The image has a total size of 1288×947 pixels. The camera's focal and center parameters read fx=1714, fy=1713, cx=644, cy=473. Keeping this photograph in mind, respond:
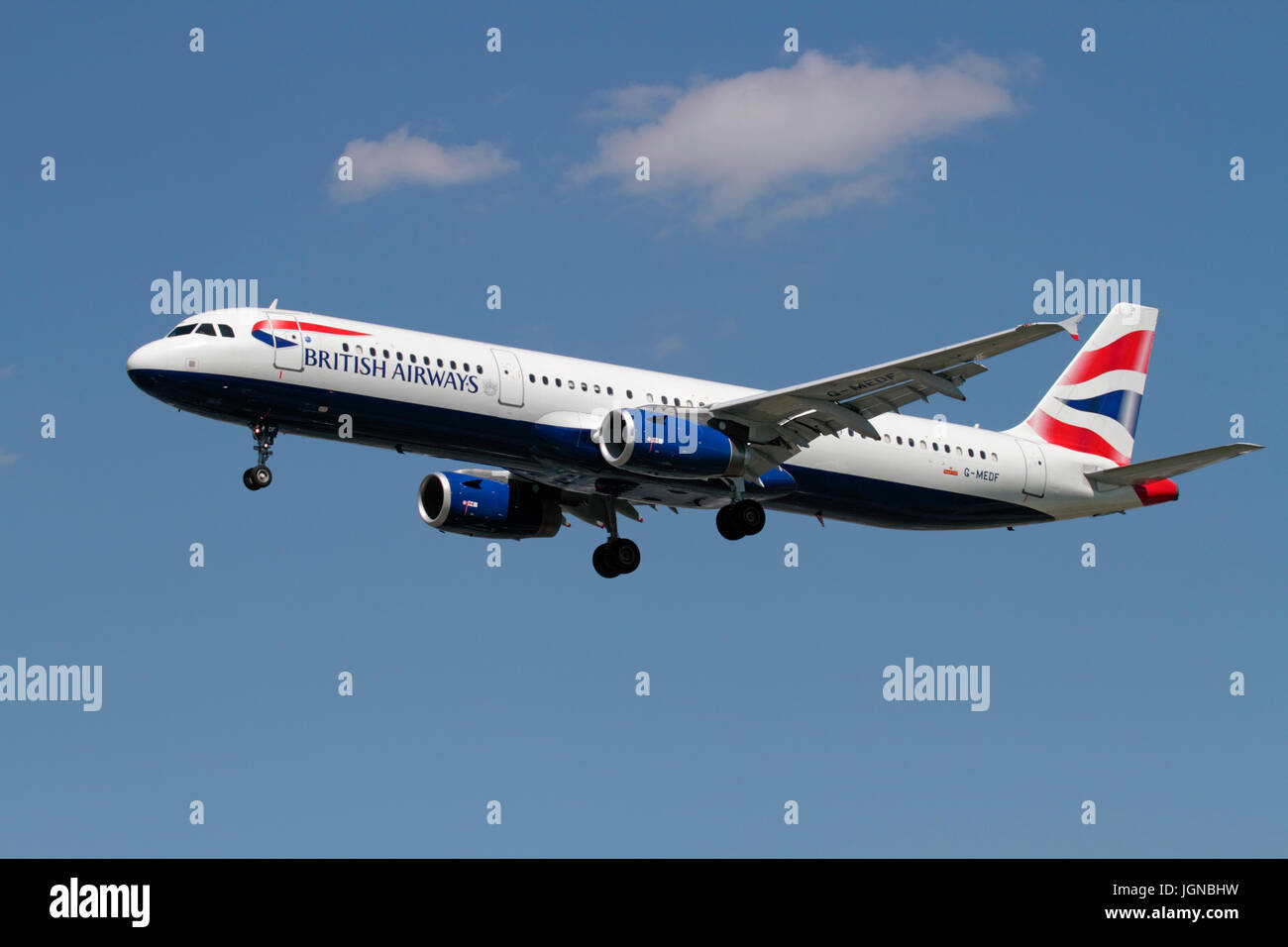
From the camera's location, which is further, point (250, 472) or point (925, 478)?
point (925, 478)

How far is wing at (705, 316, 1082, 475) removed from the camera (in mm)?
39969

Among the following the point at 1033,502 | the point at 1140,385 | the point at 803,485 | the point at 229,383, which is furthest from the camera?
the point at 1140,385

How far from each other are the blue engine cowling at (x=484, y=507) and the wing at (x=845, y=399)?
24.1ft

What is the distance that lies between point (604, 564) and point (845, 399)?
9632mm

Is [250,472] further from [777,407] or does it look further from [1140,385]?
[1140,385]

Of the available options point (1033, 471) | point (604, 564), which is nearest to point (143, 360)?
point (604, 564)

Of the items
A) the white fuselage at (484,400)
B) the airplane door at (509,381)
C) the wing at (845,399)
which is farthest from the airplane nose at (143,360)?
the wing at (845,399)

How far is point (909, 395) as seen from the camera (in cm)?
4281

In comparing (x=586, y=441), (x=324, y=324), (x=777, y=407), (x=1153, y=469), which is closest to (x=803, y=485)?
(x=777, y=407)

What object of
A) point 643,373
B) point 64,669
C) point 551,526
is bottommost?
point 64,669

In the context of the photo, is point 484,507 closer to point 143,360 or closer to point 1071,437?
point 143,360

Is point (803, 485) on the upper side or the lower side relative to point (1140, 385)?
lower

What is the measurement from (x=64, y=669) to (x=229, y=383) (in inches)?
482

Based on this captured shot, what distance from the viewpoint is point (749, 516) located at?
45.5m
